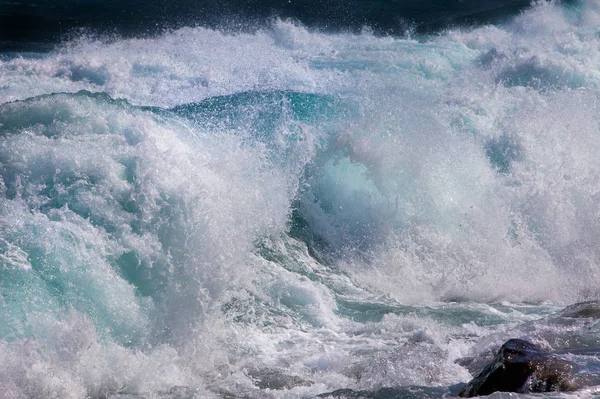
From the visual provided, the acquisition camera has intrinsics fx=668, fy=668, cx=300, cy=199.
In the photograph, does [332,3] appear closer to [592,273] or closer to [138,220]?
[592,273]

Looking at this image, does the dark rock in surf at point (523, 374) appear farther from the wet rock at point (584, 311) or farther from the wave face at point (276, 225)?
the wet rock at point (584, 311)

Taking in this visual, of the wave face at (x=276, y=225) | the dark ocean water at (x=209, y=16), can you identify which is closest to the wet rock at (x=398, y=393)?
the wave face at (x=276, y=225)

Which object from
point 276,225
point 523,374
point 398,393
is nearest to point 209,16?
point 276,225

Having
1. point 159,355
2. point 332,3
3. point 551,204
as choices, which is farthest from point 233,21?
point 159,355

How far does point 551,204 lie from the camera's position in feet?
31.2

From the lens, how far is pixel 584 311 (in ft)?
21.4

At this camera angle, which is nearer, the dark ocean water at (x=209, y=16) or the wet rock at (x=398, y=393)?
the wet rock at (x=398, y=393)

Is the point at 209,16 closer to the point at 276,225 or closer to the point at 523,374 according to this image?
the point at 276,225

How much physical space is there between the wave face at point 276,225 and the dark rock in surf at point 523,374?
1.35 ft

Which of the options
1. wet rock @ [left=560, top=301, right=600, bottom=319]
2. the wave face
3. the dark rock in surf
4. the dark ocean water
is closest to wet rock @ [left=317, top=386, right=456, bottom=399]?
the wave face

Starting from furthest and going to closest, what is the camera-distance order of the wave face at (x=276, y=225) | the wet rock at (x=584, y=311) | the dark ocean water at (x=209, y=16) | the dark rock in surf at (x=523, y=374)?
the dark ocean water at (x=209, y=16)
the wet rock at (x=584, y=311)
the wave face at (x=276, y=225)
the dark rock in surf at (x=523, y=374)

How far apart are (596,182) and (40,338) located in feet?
26.2

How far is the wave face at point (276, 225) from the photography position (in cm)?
558

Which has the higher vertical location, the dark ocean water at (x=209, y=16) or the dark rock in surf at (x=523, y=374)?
the dark ocean water at (x=209, y=16)
